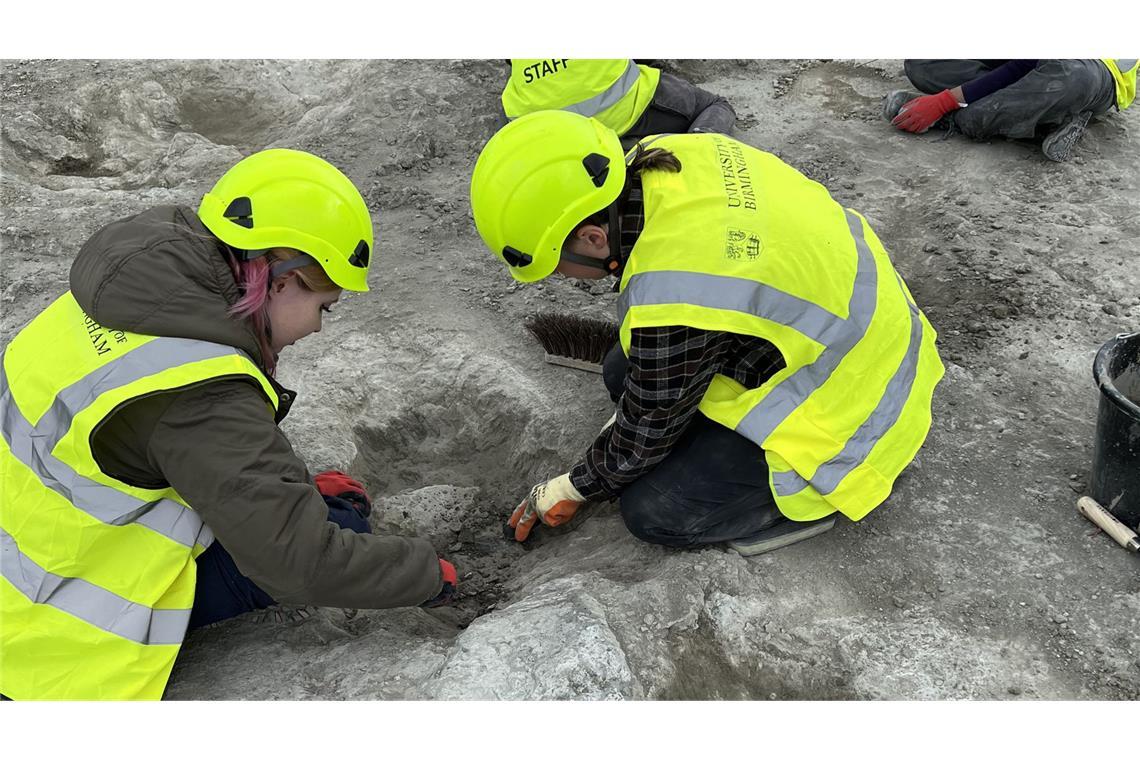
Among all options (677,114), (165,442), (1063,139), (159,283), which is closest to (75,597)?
(165,442)

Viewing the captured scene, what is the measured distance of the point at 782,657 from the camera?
266cm

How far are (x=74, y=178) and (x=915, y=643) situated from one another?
536cm

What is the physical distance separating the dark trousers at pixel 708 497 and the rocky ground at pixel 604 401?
0.08 m

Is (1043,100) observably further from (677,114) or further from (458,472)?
(458,472)

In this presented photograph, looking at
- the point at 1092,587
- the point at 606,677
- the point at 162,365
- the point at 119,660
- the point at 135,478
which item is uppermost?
the point at 162,365

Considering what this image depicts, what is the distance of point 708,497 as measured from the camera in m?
2.98

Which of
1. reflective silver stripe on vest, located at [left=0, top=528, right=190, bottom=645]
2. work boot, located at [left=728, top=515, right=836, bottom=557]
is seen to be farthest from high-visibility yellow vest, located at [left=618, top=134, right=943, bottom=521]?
reflective silver stripe on vest, located at [left=0, top=528, right=190, bottom=645]

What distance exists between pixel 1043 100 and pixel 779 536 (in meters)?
3.54

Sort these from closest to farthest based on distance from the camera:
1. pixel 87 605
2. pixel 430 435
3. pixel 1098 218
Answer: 1. pixel 87 605
2. pixel 430 435
3. pixel 1098 218

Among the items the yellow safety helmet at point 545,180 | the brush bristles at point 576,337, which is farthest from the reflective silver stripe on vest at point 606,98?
the yellow safety helmet at point 545,180

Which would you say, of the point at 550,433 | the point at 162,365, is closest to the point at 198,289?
the point at 162,365

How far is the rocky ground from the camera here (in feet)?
8.64

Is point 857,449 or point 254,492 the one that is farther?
point 857,449

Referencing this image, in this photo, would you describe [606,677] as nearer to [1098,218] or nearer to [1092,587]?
[1092,587]
